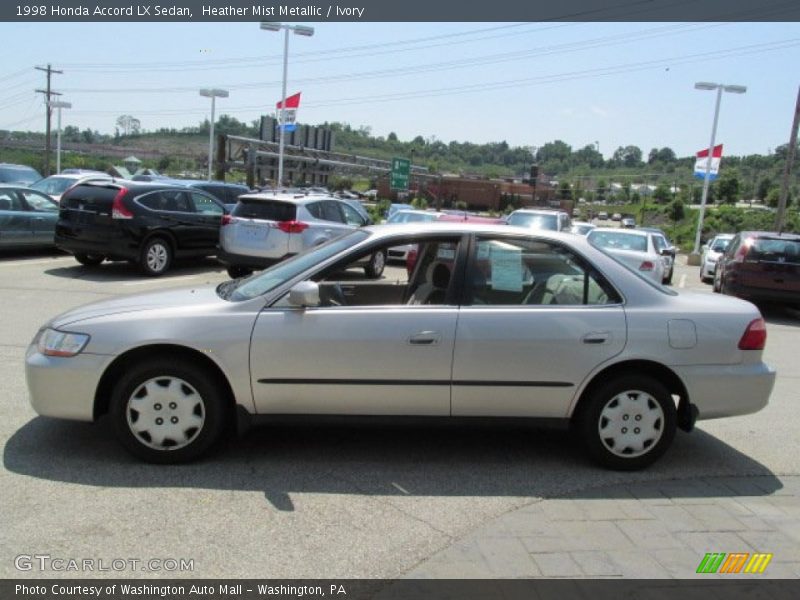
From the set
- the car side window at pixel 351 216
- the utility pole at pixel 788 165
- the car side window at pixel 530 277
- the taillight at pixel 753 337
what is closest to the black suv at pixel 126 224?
the car side window at pixel 351 216

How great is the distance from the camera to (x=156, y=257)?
13.1 meters

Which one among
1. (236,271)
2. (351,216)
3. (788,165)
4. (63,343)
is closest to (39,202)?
(236,271)

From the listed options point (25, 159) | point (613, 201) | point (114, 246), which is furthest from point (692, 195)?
point (114, 246)

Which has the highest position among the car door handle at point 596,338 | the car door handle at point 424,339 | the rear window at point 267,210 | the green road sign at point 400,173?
the green road sign at point 400,173

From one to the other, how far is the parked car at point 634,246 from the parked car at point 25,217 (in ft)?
36.6

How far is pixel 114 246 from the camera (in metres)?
12.5

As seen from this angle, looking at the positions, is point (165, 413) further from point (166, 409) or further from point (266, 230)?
point (266, 230)

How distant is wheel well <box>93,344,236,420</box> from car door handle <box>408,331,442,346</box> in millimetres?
1170

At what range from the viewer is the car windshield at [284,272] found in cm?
454

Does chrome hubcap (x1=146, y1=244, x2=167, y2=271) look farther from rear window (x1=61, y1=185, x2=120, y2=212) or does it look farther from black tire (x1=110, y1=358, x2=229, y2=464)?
black tire (x1=110, y1=358, x2=229, y2=464)

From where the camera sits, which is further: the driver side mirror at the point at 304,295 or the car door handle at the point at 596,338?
the car door handle at the point at 596,338

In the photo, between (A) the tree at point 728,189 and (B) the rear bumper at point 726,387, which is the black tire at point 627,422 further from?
(A) the tree at point 728,189
